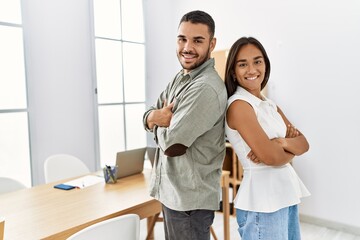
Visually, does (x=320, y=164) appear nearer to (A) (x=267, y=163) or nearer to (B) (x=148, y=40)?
(A) (x=267, y=163)

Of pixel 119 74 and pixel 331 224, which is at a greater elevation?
pixel 119 74

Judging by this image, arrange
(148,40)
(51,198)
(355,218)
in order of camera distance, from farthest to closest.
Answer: (148,40) < (355,218) < (51,198)

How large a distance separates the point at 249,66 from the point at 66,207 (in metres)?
1.24

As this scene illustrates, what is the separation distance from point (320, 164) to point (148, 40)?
255 cm

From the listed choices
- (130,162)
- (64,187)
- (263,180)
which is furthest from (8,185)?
(263,180)

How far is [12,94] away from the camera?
3008mm

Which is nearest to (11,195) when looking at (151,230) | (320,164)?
(151,230)

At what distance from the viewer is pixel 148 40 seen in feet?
14.2

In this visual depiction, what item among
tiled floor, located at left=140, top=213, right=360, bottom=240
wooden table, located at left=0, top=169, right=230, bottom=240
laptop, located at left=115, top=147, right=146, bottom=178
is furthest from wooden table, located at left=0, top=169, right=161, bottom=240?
tiled floor, located at left=140, top=213, right=360, bottom=240

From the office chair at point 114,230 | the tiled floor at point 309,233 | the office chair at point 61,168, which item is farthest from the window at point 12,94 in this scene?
the office chair at point 114,230

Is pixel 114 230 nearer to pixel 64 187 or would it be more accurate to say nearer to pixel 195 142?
pixel 195 142

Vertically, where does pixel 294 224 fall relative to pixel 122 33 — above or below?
below

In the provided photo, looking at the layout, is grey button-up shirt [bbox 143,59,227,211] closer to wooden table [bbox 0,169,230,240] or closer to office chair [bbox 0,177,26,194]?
wooden table [bbox 0,169,230,240]

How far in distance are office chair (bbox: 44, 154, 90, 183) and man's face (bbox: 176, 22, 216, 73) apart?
165 cm
